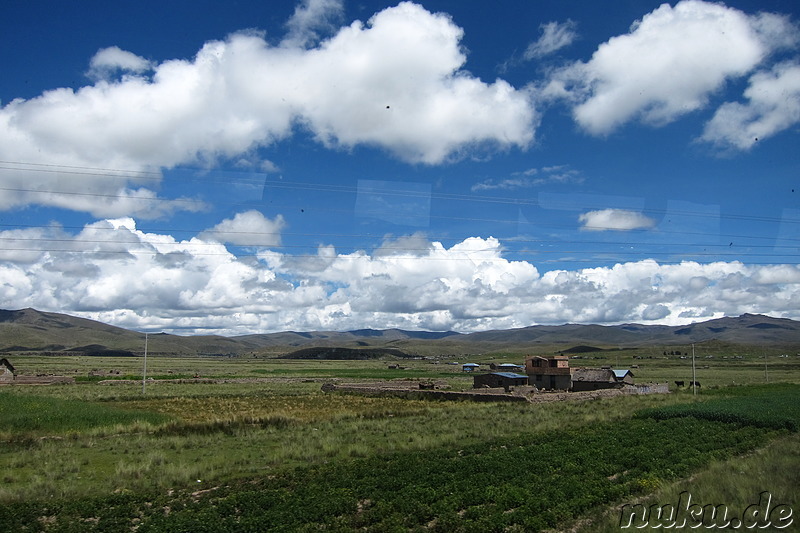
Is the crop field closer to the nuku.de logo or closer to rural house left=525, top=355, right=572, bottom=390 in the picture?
the nuku.de logo

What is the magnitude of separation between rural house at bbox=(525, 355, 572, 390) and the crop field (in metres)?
31.3

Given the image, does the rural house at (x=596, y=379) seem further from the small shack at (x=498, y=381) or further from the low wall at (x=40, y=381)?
the low wall at (x=40, y=381)

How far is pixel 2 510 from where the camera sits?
47.3 ft

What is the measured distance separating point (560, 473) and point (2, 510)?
51.4 ft

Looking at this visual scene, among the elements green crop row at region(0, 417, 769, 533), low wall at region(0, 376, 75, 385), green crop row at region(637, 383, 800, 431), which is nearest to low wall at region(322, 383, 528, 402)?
green crop row at region(637, 383, 800, 431)

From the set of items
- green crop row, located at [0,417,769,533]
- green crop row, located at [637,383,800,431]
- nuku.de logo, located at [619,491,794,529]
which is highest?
nuku.de logo, located at [619,491,794,529]

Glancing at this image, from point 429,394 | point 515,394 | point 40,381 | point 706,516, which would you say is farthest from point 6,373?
point 706,516

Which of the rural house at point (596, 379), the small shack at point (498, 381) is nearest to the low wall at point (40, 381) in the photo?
the small shack at point (498, 381)

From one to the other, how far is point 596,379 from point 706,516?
196 feet

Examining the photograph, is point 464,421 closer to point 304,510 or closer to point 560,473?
point 560,473

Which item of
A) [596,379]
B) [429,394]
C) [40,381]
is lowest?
[40,381]

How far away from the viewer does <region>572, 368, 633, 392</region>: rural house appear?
63150mm

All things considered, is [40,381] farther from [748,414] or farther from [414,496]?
[748,414]

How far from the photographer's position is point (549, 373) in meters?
68.4
